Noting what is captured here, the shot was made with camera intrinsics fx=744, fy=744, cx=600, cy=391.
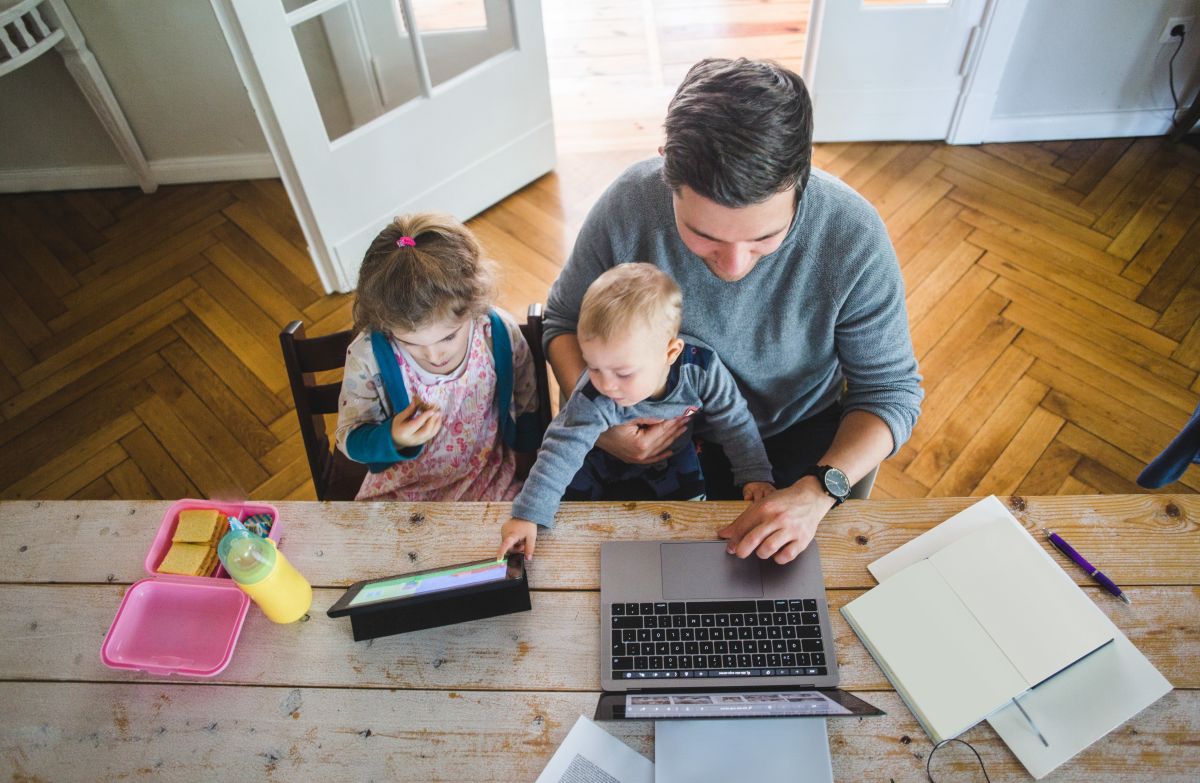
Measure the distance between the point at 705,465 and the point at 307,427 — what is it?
2.49 feet

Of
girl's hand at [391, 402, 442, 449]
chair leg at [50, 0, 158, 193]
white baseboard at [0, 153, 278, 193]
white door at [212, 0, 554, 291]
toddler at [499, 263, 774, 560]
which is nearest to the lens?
toddler at [499, 263, 774, 560]

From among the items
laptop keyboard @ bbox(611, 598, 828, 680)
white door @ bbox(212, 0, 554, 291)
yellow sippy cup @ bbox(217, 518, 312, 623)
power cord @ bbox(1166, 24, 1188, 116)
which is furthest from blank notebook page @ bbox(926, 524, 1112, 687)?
power cord @ bbox(1166, 24, 1188, 116)

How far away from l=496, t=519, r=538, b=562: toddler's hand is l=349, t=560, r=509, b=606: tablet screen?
0.04m

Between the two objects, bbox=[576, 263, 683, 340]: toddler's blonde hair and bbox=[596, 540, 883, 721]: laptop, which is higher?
bbox=[576, 263, 683, 340]: toddler's blonde hair

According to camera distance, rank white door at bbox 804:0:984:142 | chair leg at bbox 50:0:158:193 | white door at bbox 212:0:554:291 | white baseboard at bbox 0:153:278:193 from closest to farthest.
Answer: white door at bbox 212:0:554:291 < chair leg at bbox 50:0:158:193 < white door at bbox 804:0:984:142 < white baseboard at bbox 0:153:278:193

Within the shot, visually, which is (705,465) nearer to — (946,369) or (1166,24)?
(946,369)

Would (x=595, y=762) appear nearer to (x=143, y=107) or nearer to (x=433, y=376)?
(x=433, y=376)

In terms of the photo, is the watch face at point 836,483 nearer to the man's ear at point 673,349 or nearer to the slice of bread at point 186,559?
the man's ear at point 673,349

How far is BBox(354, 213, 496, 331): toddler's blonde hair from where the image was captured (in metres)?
1.16

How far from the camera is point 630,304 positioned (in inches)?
A: 42.8

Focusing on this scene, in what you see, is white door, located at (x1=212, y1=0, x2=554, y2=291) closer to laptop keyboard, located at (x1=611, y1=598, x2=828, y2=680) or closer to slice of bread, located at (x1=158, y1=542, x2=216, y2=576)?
slice of bread, located at (x1=158, y1=542, x2=216, y2=576)

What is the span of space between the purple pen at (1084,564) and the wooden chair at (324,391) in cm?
85

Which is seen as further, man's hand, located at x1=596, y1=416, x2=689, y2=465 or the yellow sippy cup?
man's hand, located at x1=596, y1=416, x2=689, y2=465

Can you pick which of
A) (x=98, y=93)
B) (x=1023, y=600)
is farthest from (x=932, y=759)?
(x=98, y=93)
